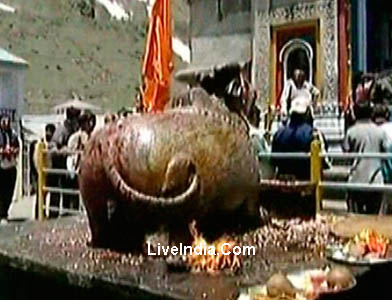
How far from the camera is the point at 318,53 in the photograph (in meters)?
16.2

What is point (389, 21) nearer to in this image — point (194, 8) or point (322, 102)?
point (322, 102)

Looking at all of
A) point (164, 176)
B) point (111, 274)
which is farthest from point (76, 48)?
Result: point (111, 274)

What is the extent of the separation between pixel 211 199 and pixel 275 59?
43.2 feet

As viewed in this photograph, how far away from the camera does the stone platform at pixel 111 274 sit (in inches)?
137

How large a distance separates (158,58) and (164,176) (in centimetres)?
337

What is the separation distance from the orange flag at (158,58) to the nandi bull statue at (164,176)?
246 centimetres

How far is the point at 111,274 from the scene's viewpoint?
3.76m

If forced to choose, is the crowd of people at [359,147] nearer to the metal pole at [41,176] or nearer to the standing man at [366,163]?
the standing man at [366,163]

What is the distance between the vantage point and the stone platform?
347 cm

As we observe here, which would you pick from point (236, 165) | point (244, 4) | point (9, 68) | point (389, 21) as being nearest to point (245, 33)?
point (244, 4)

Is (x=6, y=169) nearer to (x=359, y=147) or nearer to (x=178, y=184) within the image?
(x=359, y=147)

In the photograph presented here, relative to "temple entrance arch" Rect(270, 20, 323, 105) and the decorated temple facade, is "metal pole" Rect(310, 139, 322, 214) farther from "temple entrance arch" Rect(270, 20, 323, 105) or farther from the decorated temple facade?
"temple entrance arch" Rect(270, 20, 323, 105)

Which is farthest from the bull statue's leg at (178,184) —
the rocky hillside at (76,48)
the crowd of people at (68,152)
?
the rocky hillside at (76,48)

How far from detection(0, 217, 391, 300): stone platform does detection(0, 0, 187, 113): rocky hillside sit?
71.0 ft
